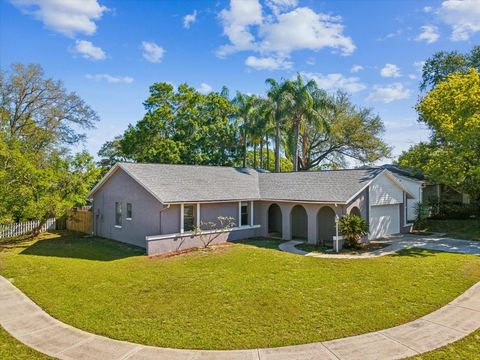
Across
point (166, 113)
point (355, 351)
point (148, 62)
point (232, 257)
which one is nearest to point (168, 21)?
point (148, 62)

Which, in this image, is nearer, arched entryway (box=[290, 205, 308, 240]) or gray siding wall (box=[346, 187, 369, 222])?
A: gray siding wall (box=[346, 187, 369, 222])

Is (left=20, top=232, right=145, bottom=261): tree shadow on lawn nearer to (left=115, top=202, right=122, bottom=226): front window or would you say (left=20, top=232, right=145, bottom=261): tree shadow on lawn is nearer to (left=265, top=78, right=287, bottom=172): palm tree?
(left=115, top=202, right=122, bottom=226): front window

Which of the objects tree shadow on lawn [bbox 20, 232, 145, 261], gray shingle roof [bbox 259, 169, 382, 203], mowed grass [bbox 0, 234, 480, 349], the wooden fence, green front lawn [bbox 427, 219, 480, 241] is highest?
gray shingle roof [bbox 259, 169, 382, 203]

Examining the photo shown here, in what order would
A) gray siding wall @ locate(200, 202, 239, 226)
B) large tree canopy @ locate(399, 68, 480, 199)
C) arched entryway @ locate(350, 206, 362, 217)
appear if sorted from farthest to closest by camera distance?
1. large tree canopy @ locate(399, 68, 480, 199)
2. gray siding wall @ locate(200, 202, 239, 226)
3. arched entryway @ locate(350, 206, 362, 217)

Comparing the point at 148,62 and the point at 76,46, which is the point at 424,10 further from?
the point at 76,46

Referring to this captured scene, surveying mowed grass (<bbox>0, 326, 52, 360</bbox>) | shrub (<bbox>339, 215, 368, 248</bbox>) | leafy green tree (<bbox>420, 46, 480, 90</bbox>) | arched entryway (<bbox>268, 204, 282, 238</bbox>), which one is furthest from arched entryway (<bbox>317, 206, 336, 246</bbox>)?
leafy green tree (<bbox>420, 46, 480, 90</bbox>)

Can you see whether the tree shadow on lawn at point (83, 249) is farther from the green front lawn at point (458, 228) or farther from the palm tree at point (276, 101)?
the green front lawn at point (458, 228)

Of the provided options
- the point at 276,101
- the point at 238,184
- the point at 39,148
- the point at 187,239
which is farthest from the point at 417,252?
the point at 39,148
